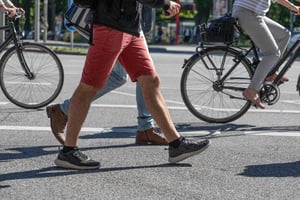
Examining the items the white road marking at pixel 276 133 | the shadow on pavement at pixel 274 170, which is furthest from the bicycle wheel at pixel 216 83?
the shadow on pavement at pixel 274 170

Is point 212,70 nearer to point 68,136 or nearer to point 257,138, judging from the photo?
point 257,138

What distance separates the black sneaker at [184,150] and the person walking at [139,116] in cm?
85

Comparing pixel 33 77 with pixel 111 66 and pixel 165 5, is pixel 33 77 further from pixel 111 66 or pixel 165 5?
pixel 165 5

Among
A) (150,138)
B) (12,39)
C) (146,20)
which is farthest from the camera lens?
(12,39)

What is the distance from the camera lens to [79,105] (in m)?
4.89

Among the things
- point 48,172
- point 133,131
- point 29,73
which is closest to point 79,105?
point 48,172

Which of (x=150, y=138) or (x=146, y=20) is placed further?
(x=150, y=138)

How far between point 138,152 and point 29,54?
2764 mm

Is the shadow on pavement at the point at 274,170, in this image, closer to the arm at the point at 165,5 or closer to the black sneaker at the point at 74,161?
the black sneaker at the point at 74,161

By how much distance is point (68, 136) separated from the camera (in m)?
5.00

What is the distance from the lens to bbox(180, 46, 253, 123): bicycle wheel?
7.11 metres

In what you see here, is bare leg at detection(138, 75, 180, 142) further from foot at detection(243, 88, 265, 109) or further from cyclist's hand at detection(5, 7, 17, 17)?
cyclist's hand at detection(5, 7, 17, 17)

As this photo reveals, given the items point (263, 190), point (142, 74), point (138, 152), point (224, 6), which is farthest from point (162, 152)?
point (224, 6)

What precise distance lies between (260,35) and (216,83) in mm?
780
